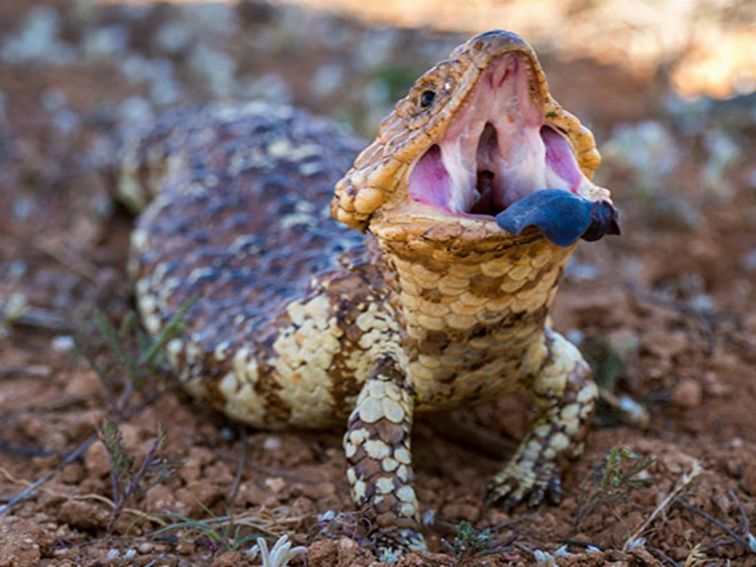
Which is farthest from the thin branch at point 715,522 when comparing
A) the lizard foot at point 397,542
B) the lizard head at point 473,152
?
the lizard head at point 473,152

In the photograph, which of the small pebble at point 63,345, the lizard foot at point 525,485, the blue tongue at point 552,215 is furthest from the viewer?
the small pebble at point 63,345

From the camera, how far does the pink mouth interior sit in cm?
237

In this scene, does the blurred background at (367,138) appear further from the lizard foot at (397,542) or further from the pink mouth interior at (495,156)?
the pink mouth interior at (495,156)

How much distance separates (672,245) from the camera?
4.90 metres

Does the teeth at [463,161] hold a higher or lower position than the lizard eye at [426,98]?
lower

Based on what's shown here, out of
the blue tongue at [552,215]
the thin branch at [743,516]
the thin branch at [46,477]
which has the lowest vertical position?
the thin branch at [46,477]

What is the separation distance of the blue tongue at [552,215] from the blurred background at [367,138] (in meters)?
0.84

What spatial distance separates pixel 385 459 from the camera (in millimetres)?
2688

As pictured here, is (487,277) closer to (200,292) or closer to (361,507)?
(361,507)

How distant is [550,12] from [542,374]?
6.67 m

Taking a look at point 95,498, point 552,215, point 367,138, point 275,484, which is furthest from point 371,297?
point 367,138

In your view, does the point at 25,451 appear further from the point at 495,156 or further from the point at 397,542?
the point at 495,156

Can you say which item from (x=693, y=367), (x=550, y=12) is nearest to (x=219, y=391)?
(x=693, y=367)

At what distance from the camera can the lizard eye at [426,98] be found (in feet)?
7.94
